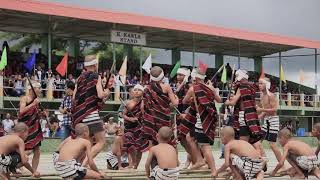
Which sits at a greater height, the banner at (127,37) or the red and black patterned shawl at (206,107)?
the banner at (127,37)

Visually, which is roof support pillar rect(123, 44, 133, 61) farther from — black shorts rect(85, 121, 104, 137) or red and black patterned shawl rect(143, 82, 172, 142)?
black shorts rect(85, 121, 104, 137)

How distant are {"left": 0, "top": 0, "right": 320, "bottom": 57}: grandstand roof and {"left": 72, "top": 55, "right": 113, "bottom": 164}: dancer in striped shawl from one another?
13416mm

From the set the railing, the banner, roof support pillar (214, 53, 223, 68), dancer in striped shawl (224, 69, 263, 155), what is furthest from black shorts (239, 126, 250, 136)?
roof support pillar (214, 53, 223, 68)

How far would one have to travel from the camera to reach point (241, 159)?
318 inches

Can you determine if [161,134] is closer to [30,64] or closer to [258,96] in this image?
[30,64]

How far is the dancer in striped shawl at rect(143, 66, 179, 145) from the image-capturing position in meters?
9.54

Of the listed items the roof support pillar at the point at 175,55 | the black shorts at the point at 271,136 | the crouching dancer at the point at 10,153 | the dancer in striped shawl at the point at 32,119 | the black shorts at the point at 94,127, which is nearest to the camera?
the crouching dancer at the point at 10,153

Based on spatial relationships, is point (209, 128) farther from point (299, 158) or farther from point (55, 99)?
point (55, 99)

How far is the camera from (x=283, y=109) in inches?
1265

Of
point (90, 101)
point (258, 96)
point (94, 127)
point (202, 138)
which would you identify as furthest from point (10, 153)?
point (258, 96)

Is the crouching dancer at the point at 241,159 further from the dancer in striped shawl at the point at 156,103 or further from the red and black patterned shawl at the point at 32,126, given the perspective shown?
the red and black patterned shawl at the point at 32,126

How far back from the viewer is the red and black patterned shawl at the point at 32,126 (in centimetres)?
944

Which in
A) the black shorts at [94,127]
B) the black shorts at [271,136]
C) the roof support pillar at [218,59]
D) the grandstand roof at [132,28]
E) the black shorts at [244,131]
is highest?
the grandstand roof at [132,28]

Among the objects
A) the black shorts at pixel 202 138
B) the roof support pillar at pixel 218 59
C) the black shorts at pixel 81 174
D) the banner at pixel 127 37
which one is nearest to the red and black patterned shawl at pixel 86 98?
the black shorts at pixel 81 174
